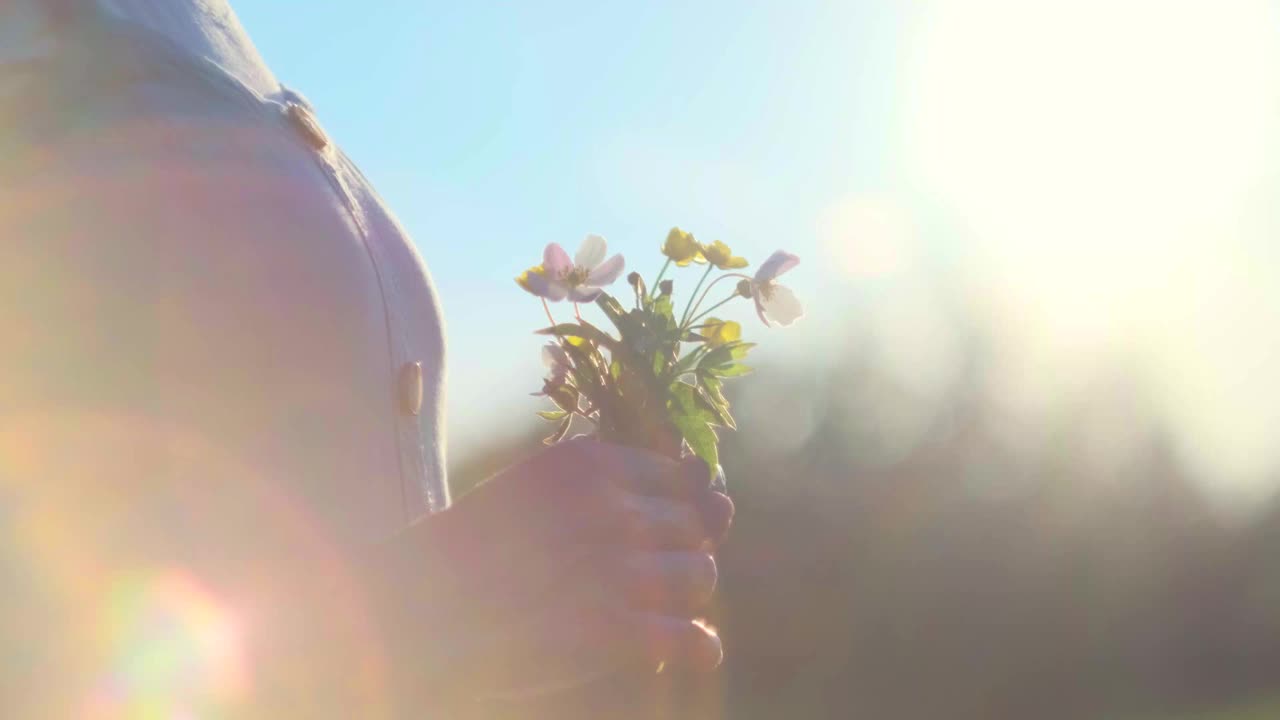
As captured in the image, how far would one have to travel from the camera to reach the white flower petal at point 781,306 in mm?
1968

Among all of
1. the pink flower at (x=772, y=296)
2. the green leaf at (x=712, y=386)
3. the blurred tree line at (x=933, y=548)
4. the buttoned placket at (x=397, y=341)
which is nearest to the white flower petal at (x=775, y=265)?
the pink flower at (x=772, y=296)

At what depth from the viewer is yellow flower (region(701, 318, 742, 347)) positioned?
180 cm

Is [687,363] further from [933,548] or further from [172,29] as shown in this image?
[933,548]

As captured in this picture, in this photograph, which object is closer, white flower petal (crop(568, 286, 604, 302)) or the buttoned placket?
the buttoned placket

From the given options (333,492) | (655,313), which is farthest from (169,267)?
(655,313)

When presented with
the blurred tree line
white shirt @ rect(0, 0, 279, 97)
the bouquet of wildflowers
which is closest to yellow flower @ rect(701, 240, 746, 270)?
the bouquet of wildflowers

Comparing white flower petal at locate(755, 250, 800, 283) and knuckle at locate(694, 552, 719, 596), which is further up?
white flower petal at locate(755, 250, 800, 283)

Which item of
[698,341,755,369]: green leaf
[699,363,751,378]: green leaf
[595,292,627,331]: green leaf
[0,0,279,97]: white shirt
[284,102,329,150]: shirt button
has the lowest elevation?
[699,363,751,378]: green leaf

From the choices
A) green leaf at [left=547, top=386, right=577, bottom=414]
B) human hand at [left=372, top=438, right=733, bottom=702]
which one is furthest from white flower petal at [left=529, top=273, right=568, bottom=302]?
human hand at [left=372, top=438, right=733, bottom=702]

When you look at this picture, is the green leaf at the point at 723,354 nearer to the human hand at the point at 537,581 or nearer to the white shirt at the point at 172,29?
the human hand at the point at 537,581

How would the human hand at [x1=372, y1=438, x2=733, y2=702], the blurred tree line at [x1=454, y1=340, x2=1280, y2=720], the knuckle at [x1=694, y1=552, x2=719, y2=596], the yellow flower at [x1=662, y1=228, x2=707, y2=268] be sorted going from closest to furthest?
the human hand at [x1=372, y1=438, x2=733, y2=702], the knuckle at [x1=694, y1=552, x2=719, y2=596], the yellow flower at [x1=662, y1=228, x2=707, y2=268], the blurred tree line at [x1=454, y1=340, x2=1280, y2=720]

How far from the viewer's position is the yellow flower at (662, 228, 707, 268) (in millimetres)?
1929

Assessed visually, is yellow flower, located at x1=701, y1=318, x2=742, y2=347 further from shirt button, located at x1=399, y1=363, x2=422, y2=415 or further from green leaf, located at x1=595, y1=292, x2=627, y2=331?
shirt button, located at x1=399, y1=363, x2=422, y2=415

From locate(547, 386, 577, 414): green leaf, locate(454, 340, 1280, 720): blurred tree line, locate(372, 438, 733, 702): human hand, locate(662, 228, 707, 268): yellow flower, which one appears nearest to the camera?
locate(372, 438, 733, 702): human hand
